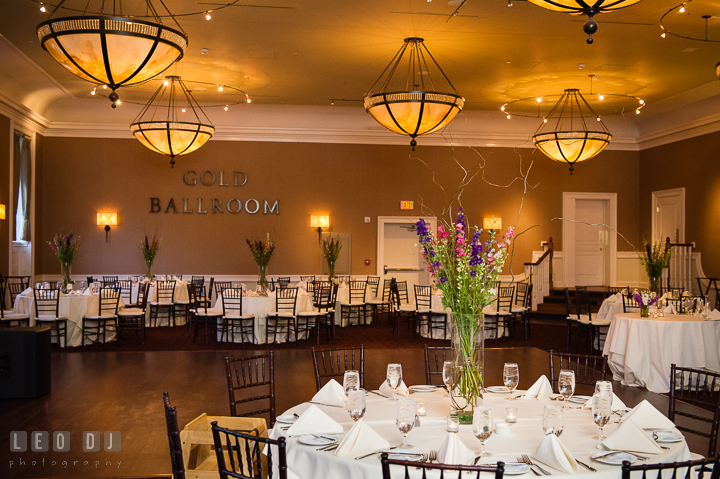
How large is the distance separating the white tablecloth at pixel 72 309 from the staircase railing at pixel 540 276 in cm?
906

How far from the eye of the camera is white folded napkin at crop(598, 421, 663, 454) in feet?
7.99

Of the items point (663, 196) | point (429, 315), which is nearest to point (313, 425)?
point (429, 315)

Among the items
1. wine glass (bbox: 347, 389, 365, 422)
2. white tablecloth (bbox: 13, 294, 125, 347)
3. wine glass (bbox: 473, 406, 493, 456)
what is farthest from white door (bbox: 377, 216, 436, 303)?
wine glass (bbox: 473, 406, 493, 456)

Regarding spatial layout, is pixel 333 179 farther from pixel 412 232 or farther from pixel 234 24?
pixel 234 24

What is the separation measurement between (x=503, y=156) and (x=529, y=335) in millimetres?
5065

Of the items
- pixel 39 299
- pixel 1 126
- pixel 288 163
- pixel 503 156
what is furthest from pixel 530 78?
pixel 1 126

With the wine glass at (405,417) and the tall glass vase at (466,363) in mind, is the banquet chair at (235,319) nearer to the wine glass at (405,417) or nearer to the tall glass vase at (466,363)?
the tall glass vase at (466,363)

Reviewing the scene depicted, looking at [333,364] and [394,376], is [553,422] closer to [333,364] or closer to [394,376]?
[394,376]

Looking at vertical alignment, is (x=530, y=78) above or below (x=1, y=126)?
above

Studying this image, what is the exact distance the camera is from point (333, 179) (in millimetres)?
14156

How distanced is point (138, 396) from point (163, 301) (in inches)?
232

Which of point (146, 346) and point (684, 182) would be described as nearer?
point (146, 346)

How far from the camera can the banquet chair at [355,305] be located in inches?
474

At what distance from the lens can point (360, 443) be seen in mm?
2434
